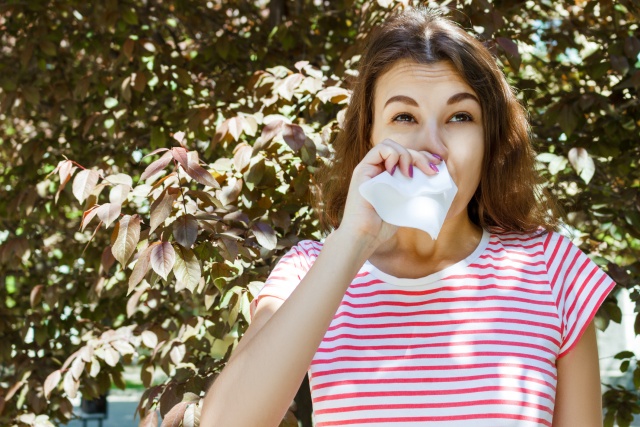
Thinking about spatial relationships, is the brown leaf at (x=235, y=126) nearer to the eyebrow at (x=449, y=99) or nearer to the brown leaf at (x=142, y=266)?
the brown leaf at (x=142, y=266)

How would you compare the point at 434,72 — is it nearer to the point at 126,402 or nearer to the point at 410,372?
the point at 410,372

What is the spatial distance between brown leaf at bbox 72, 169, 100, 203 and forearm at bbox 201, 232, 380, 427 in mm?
1201

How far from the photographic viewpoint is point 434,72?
61.7 inches

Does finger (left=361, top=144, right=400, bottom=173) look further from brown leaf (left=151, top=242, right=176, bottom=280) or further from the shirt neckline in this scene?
brown leaf (left=151, top=242, right=176, bottom=280)

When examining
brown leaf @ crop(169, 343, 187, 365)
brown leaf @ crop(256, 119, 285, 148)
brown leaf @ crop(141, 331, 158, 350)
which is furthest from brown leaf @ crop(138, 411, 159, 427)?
brown leaf @ crop(256, 119, 285, 148)

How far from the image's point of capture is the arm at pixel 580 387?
145 cm

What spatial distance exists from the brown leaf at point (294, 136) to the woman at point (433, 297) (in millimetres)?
680

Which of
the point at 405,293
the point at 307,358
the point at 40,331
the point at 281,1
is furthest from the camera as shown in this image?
the point at 281,1

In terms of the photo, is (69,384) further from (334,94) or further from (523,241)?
(523,241)

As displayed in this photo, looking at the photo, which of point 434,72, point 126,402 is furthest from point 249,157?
point 126,402

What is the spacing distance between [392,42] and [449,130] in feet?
0.90

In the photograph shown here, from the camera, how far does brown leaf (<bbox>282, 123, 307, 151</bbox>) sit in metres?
2.40

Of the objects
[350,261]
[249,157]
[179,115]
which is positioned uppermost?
[350,261]

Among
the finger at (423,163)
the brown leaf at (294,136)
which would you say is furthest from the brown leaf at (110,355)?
the finger at (423,163)
